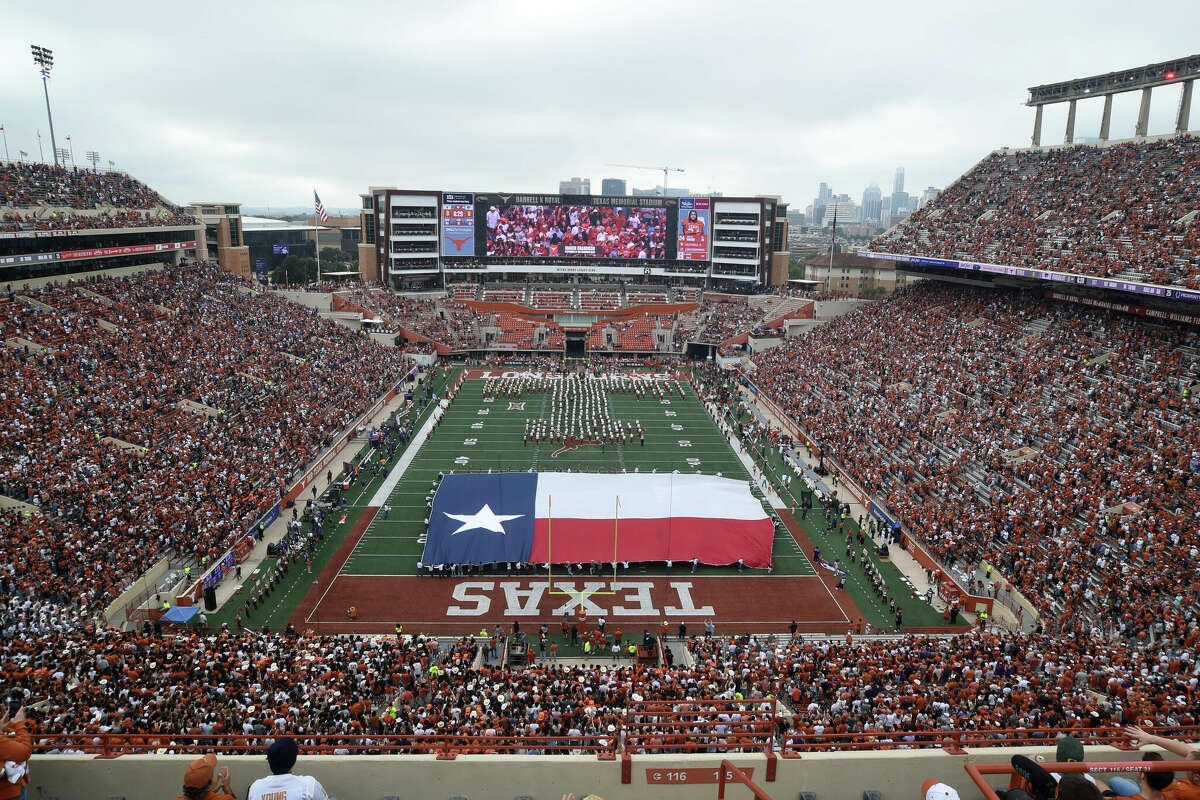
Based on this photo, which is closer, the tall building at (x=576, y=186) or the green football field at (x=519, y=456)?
the green football field at (x=519, y=456)

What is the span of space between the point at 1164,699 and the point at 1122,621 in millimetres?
5105

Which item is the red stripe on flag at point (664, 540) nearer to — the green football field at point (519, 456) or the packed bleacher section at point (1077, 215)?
the green football field at point (519, 456)

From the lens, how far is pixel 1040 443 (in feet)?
73.6

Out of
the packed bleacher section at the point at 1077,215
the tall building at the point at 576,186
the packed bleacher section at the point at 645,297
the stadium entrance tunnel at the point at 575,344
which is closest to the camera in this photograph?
the packed bleacher section at the point at 1077,215

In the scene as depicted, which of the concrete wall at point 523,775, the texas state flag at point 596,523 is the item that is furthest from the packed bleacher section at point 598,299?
the concrete wall at point 523,775

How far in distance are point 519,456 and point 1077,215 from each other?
26.3 meters

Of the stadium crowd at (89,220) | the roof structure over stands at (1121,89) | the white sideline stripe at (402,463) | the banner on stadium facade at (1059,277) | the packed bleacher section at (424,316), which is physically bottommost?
the white sideline stripe at (402,463)

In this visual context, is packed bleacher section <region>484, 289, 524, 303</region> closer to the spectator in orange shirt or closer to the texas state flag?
the texas state flag

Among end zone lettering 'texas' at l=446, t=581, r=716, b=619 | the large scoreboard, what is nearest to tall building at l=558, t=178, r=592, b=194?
the large scoreboard

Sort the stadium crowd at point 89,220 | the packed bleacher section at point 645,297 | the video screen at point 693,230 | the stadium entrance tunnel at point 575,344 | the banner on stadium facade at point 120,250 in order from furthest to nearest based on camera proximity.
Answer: the video screen at point 693,230
the packed bleacher section at point 645,297
the stadium entrance tunnel at point 575,344
the banner on stadium facade at point 120,250
the stadium crowd at point 89,220

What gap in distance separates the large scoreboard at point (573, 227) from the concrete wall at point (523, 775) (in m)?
56.0

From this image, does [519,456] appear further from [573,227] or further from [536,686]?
[573,227]

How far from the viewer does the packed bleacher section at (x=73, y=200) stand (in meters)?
30.5

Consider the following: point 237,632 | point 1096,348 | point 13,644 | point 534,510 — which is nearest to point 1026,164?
point 1096,348
